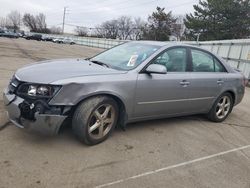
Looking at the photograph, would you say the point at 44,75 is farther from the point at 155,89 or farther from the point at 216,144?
the point at 216,144

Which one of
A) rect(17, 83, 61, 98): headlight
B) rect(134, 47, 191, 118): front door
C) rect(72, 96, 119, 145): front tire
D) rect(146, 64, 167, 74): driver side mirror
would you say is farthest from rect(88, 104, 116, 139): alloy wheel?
rect(146, 64, 167, 74): driver side mirror

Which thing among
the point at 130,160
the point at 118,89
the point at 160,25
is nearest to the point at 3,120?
the point at 118,89

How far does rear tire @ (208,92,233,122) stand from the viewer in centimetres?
573

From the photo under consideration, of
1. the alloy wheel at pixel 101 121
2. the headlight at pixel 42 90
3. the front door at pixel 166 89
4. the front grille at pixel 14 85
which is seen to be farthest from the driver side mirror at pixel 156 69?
the front grille at pixel 14 85

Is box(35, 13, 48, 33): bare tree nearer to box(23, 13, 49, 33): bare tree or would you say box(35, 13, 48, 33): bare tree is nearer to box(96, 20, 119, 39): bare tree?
box(23, 13, 49, 33): bare tree

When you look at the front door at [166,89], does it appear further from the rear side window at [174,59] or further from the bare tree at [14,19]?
the bare tree at [14,19]

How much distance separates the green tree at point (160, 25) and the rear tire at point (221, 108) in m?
55.5

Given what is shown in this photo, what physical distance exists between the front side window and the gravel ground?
3.57 feet

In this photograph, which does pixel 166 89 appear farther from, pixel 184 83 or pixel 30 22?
pixel 30 22

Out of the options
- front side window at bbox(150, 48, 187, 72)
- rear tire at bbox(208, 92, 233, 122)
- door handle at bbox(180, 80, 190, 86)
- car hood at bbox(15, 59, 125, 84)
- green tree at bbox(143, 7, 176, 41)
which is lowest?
rear tire at bbox(208, 92, 233, 122)

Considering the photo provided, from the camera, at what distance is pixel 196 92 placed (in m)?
5.17

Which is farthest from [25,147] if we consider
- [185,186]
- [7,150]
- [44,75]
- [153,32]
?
[153,32]

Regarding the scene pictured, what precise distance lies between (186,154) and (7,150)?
241 cm

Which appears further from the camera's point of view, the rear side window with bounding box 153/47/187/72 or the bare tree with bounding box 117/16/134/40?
the bare tree with bounding box 117/16/134/40
